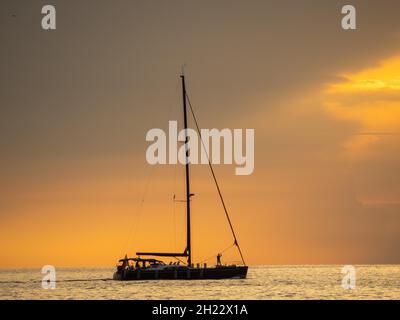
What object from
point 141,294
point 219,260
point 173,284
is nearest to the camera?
point 141,294

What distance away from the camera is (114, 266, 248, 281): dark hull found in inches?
3775

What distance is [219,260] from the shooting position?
99688 millimetres

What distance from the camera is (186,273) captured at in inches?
3770

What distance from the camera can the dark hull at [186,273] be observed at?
95.9 metres

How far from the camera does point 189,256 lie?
95.8 m
